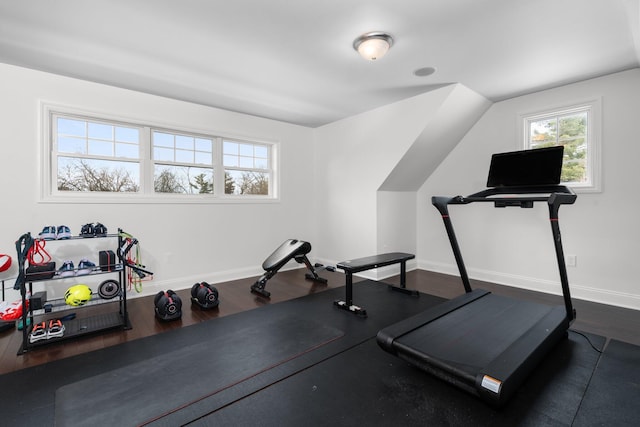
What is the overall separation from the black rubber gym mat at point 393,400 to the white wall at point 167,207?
9.24 ft

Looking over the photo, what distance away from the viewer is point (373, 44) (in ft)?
8.73

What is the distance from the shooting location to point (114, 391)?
194 centimetres

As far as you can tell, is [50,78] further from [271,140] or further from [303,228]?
[303,228]

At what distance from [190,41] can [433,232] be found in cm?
435

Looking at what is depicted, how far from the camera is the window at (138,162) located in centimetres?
350

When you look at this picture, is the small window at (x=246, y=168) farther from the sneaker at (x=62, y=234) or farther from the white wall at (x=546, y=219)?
the white wall at (x=546, y=219)

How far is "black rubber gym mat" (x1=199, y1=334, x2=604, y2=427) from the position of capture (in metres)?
1.69

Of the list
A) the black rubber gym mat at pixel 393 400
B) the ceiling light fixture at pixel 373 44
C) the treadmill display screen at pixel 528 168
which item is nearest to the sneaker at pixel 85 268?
the black rubber gym mat at pixel 393 400

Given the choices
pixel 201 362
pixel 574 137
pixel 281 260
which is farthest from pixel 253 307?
pixel 574 137

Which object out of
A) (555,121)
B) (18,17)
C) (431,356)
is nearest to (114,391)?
(431,356)

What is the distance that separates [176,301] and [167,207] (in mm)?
1505

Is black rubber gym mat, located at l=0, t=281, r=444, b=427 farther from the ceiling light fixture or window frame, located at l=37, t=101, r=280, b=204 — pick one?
the ceiling light fixture

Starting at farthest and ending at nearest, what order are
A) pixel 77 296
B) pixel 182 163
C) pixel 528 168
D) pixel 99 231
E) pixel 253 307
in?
pixel 182 163, pixel 253 307, pixel 99 231, pixel 528 168, pixel 77 296

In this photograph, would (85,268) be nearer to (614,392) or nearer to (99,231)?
(99,231)
